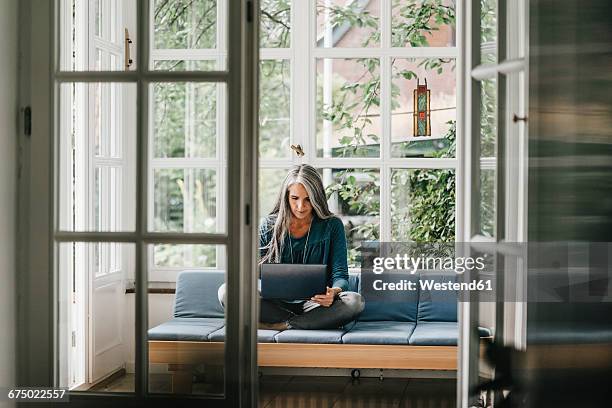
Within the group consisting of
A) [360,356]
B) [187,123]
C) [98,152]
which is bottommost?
[360,356]

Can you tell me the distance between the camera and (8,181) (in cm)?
276

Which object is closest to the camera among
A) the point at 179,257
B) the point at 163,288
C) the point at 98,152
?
the point at 98,152

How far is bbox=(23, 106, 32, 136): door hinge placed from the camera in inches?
110

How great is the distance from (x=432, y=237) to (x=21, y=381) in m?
3.57

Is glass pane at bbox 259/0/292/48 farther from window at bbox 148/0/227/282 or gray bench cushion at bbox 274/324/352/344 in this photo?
window at bbox 148/0/227/282

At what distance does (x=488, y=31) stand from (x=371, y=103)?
10.0 feet

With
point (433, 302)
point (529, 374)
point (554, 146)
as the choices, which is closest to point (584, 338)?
point (529, 374)

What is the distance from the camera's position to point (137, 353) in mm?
2793

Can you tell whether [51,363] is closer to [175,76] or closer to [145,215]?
[145,215]

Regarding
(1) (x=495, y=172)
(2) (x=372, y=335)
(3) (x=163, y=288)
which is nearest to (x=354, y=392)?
(2) (x=372, y=335)

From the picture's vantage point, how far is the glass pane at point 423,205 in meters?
5.79

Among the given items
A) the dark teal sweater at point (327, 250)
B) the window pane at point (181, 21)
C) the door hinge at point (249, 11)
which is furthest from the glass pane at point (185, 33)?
the dark teal sweater at point (327, 250)

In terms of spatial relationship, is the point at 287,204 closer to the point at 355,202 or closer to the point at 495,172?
the point at 355,202

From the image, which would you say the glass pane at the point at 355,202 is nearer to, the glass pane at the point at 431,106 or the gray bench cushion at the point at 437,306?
the glass pane at the point at 431,106
